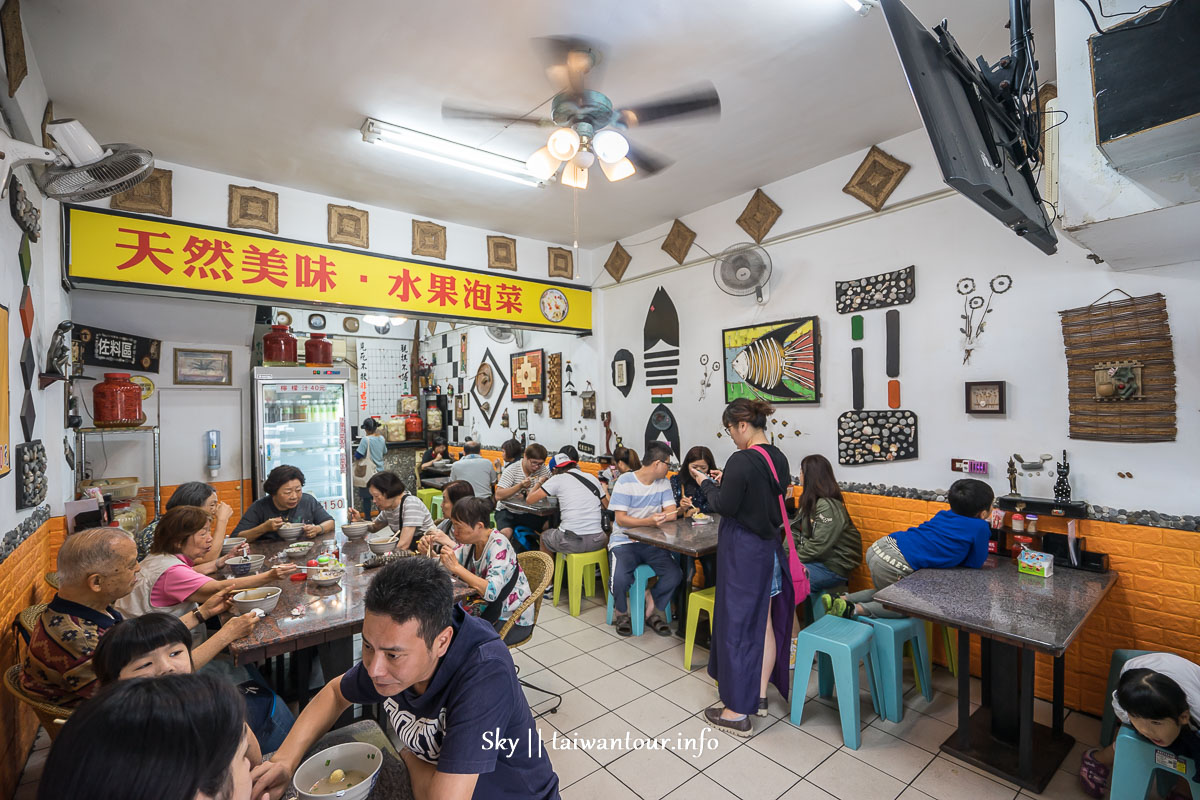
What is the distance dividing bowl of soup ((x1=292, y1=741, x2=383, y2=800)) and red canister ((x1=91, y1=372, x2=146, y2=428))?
13.9 ft

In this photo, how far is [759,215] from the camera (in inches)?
186

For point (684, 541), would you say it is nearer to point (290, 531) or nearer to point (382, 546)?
point (382, 546)

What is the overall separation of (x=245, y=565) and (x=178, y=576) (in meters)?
0.38

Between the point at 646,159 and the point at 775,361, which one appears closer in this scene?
the point at 646,159

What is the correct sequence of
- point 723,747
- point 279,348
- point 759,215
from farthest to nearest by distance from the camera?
point 279,348 → point 759,215 → point 723,747

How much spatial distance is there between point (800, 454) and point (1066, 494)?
171 centimetres

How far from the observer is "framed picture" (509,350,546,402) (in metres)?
7.34

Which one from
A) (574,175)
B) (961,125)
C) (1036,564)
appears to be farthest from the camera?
(574,175)

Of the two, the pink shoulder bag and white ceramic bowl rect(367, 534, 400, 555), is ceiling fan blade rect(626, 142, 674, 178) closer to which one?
the pink shoulder bag

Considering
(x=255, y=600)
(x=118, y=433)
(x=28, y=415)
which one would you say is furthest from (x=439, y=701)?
(x=118, y=433)

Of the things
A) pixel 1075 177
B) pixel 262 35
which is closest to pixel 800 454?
pixel 1075 177

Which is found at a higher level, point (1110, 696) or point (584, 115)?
point (584, 115)

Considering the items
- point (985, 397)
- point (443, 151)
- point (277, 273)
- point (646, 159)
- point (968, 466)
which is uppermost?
point (443, 151)

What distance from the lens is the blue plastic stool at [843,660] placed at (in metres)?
2.85
